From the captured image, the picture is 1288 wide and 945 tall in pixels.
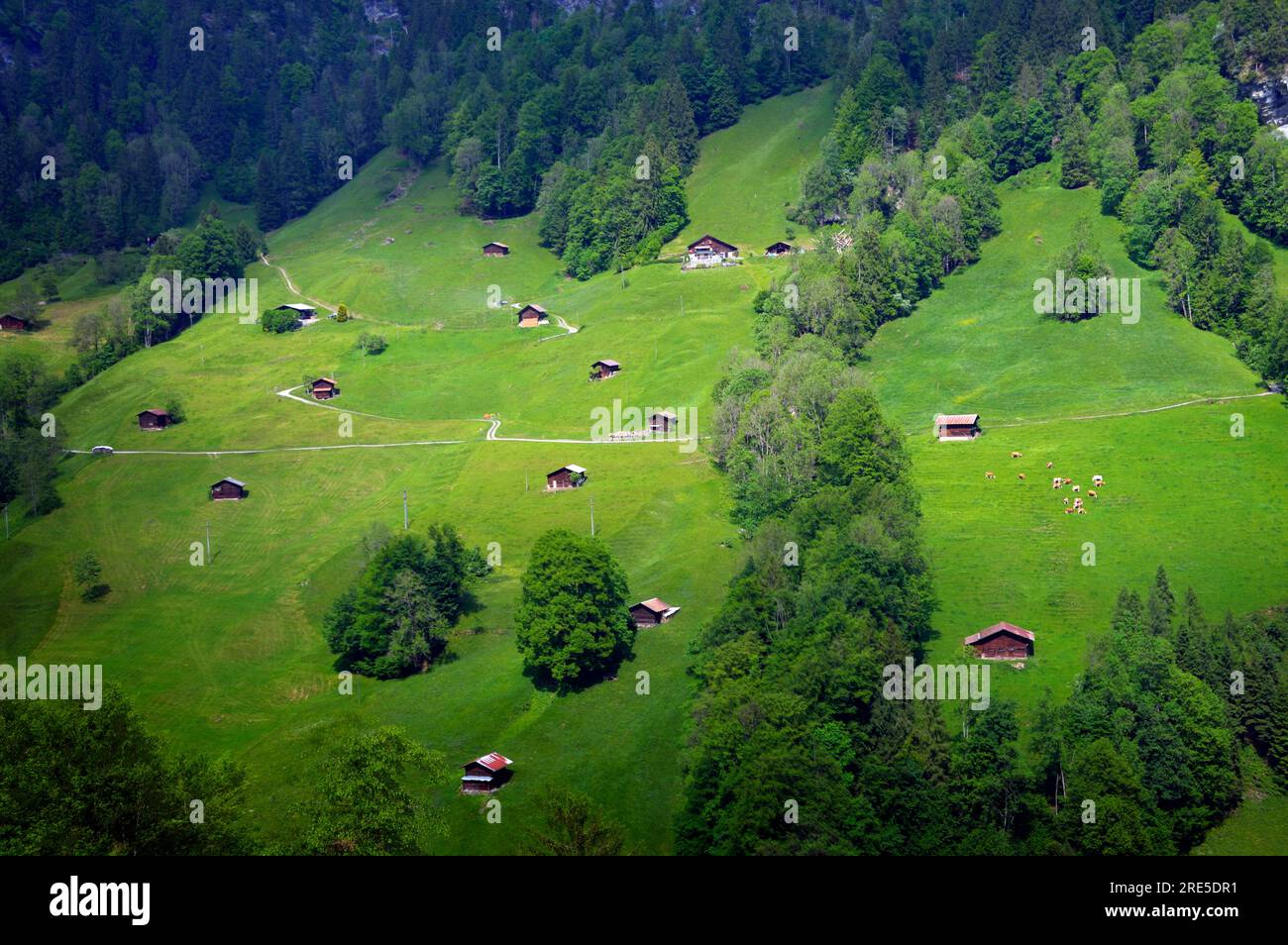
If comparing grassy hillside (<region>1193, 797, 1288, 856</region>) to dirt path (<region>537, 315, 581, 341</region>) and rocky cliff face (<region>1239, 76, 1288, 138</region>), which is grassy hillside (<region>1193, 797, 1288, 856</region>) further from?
rocky cliff face (<region>1239, 76, 1288, 138</region>)

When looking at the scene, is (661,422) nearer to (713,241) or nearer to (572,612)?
(572,612)

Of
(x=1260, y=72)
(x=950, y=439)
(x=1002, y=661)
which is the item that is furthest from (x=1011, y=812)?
(x=1260, y=72)

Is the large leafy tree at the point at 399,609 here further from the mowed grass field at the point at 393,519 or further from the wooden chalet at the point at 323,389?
the wooden chalet at the point at 323,389

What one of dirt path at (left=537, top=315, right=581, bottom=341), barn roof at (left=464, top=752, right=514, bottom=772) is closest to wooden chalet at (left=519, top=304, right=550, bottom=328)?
dirt path at (left=537, top=315, right=581, bottom=341)

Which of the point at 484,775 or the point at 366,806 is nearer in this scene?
the point at 366,806

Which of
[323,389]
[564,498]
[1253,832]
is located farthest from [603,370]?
[1253,832]
